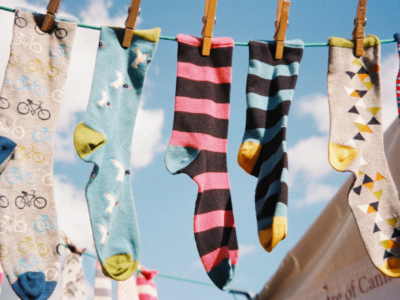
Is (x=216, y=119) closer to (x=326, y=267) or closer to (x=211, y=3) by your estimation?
(x=211, y=3)

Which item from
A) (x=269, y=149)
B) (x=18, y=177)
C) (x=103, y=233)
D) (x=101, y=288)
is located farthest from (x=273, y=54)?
(x=101, y=288)

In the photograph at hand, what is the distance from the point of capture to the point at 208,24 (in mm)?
1822

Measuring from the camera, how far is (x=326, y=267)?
103 inches

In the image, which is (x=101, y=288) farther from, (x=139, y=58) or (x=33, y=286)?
(x=139, y=58)

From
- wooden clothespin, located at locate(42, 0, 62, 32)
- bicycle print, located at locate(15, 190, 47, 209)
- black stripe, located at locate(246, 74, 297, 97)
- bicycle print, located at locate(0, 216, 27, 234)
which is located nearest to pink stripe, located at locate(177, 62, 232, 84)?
black stripe, located at locate(246, 74, 297, 97)

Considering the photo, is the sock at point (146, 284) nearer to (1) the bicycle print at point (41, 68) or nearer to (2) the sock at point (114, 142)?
(2) the sock at point (114, 142)

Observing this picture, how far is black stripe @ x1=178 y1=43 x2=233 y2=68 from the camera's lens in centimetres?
184

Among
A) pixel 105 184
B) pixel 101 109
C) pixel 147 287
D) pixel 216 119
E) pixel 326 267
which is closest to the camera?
pixel 105 184

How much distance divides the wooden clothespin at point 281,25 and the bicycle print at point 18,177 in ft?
4.05

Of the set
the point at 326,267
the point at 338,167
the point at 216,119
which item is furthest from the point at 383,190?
the point at 326,267

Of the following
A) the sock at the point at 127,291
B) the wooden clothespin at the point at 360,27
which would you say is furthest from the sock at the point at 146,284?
the wooden clothespin at the point at 360,27

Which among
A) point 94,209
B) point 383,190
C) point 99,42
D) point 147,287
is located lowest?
point 147,287

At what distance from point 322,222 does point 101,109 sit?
70.6 inches

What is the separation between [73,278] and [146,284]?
70 cm
